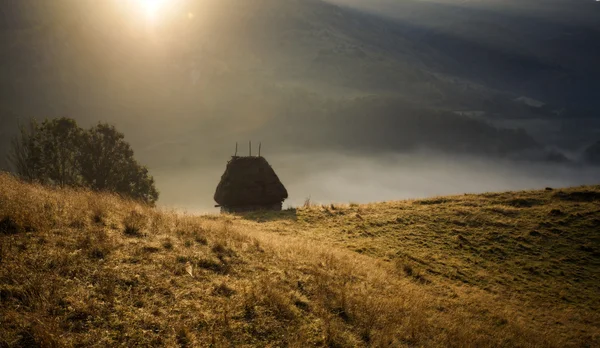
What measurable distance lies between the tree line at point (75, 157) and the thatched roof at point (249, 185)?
478 inches

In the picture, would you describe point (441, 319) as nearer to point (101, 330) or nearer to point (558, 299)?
point (101, 330)

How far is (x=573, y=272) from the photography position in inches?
751

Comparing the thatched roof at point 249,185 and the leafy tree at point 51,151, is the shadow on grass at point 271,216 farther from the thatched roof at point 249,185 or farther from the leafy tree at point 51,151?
the leafy tree at point 51,151

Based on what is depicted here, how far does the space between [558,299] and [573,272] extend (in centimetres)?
442

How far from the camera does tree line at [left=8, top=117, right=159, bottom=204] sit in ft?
131

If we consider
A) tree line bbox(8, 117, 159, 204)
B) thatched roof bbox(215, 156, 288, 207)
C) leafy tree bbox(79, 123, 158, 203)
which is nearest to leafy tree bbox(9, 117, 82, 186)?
tree line bbox(8, 117, 159, 204)

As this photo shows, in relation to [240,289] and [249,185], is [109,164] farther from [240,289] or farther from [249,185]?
[240,289]

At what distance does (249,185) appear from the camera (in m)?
34.3

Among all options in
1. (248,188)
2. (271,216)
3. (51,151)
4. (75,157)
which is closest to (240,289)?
(271,216)

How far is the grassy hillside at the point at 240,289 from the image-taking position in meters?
6.23

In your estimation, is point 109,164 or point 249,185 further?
point 109,164

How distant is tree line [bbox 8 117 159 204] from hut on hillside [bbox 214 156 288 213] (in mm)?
12089

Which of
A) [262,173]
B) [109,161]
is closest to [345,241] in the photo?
[262,173]

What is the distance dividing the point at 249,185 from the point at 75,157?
2377 centimetres
